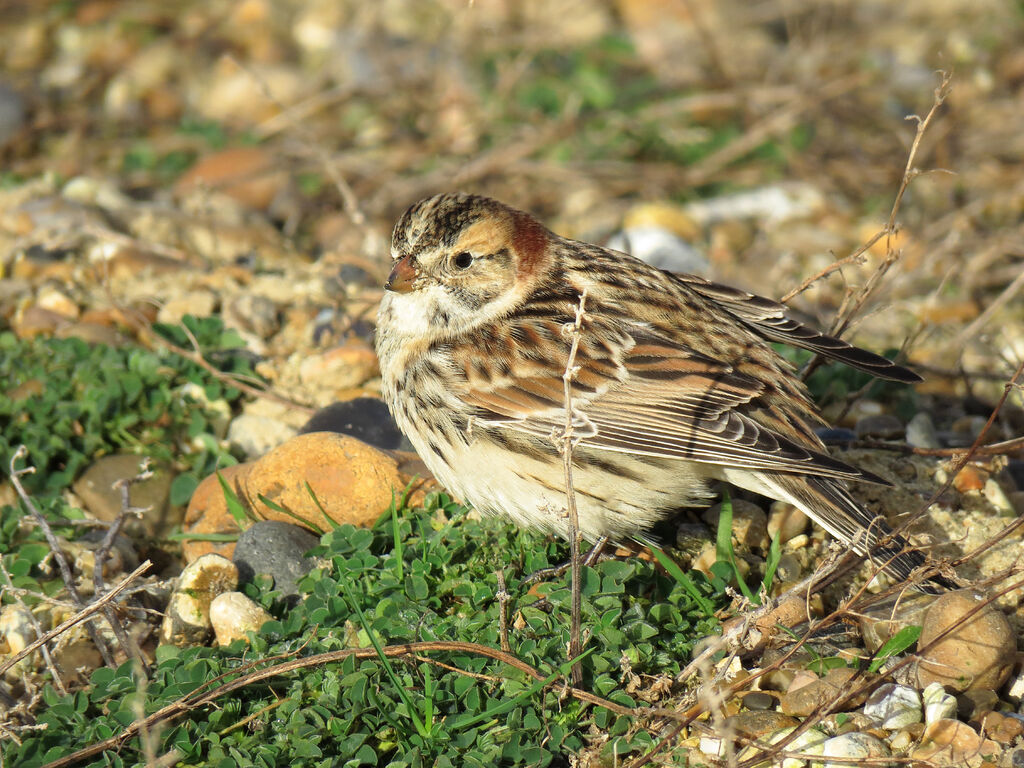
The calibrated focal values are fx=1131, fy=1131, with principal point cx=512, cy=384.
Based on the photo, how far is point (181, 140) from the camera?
27.3 ft

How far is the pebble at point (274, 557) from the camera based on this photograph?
421cm

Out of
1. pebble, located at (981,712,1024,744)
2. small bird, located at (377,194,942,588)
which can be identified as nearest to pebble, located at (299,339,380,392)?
small bird, located at (377,194,942,588)

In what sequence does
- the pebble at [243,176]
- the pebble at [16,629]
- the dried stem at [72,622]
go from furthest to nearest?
the pebble at [243,176]
the pebble at [16,629]
the dried stem at [72,622]

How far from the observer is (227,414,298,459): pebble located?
5281 millimetres

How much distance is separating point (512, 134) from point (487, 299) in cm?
370

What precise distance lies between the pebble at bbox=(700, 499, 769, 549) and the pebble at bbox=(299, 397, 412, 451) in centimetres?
137

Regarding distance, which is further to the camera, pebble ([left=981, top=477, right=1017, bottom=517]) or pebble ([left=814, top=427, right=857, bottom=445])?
pebble ([left=814, top=427, right=857, bottom=445])

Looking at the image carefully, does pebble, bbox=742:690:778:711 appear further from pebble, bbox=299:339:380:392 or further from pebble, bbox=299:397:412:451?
pebble, bbox=299:339:380:392

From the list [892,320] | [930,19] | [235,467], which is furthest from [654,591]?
[930,19]

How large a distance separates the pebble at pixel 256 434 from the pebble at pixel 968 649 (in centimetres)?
293

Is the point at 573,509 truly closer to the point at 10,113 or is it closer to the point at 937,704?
the point at 937,704

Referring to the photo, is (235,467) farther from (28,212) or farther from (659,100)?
(659,100)

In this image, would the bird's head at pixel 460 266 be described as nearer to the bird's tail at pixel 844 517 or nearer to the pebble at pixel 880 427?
the bird's tail at pixel 844 517

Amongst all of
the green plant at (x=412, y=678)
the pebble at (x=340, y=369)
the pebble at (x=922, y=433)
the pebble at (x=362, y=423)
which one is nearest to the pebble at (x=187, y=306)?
the pebble at (x=340, y=369)
